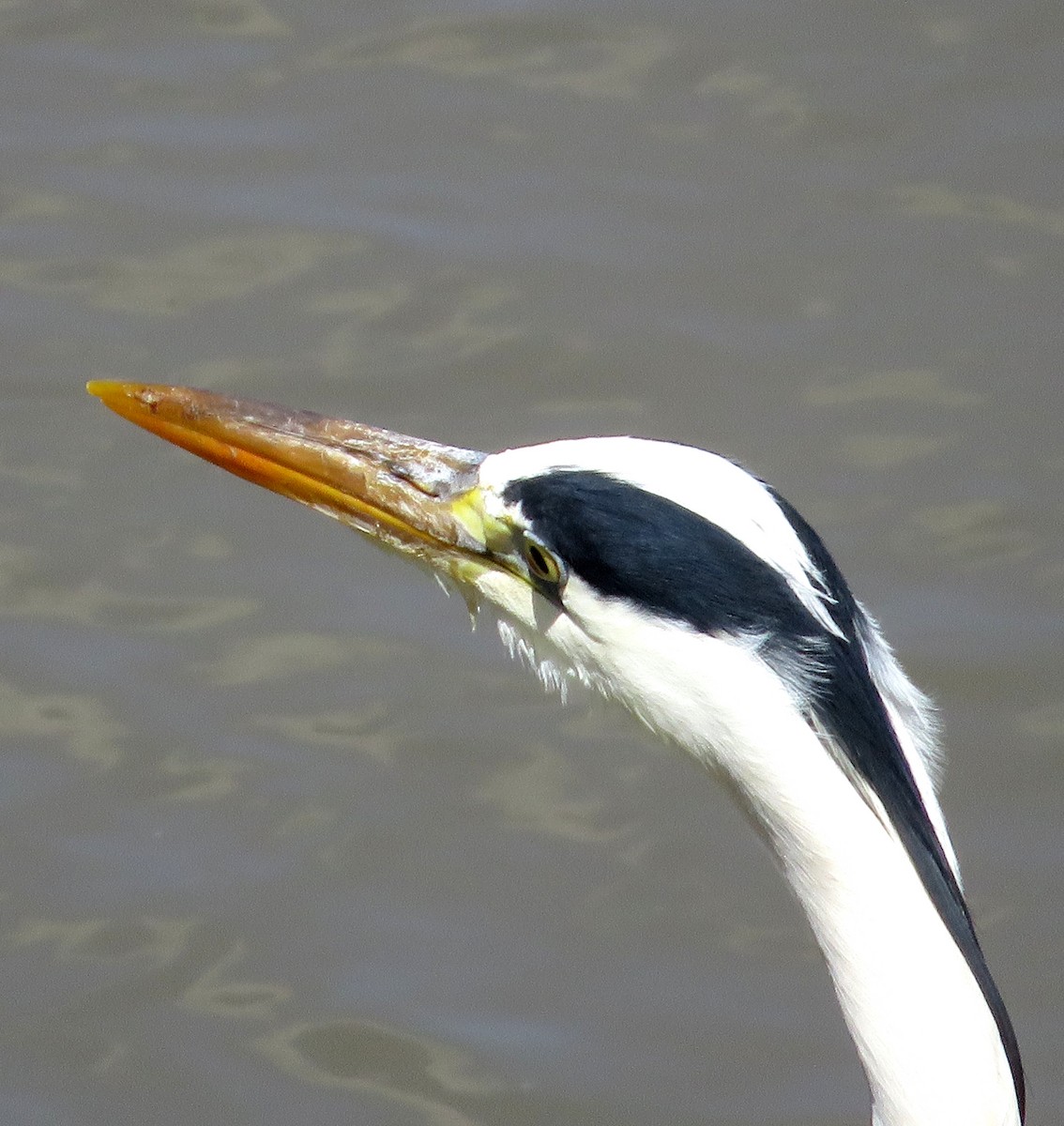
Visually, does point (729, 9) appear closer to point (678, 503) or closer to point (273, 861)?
point (273, 861)

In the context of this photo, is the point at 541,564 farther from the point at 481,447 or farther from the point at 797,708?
the point at 481,447

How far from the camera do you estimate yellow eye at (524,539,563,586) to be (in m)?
3.36

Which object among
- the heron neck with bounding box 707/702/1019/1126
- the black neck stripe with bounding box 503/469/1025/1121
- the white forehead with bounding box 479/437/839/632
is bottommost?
the heron neck with bounding box 707/702/1019/1126

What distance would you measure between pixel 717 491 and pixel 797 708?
0.37m

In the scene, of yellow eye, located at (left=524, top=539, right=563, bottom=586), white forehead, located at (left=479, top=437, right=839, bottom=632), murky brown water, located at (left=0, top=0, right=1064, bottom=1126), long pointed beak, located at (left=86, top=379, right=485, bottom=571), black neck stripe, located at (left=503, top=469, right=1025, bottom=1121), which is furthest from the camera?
murky brown water, located at (left=0, top=0, right=1064, bottom=1126)

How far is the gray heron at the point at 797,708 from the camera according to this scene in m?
2.93

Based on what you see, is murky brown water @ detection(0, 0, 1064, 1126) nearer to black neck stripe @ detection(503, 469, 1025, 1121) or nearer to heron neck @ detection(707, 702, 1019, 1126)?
heron neck @ detection(707, 702, 1019, 1126)

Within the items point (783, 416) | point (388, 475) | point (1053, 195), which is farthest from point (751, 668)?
point (1053, 195)

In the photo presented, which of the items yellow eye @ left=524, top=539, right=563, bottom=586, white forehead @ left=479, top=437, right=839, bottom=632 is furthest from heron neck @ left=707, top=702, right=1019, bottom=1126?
yellow eye @ left=524, top=539, right=563, bottom=586

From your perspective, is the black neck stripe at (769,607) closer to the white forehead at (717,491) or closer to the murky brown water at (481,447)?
the white forehead at (717,491)

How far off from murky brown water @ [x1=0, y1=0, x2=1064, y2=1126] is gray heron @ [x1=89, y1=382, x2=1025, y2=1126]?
1.58 metres

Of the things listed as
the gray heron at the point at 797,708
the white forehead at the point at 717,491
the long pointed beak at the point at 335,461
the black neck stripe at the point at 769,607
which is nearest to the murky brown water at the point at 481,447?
the long pointed beak at the point at 335,461

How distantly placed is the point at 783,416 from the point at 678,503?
267 cm

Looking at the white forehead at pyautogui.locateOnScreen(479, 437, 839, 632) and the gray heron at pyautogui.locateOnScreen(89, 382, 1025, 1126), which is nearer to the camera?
the gray heron at pyautogui.locateOnScreen(89, 382, 1025, 1126)
